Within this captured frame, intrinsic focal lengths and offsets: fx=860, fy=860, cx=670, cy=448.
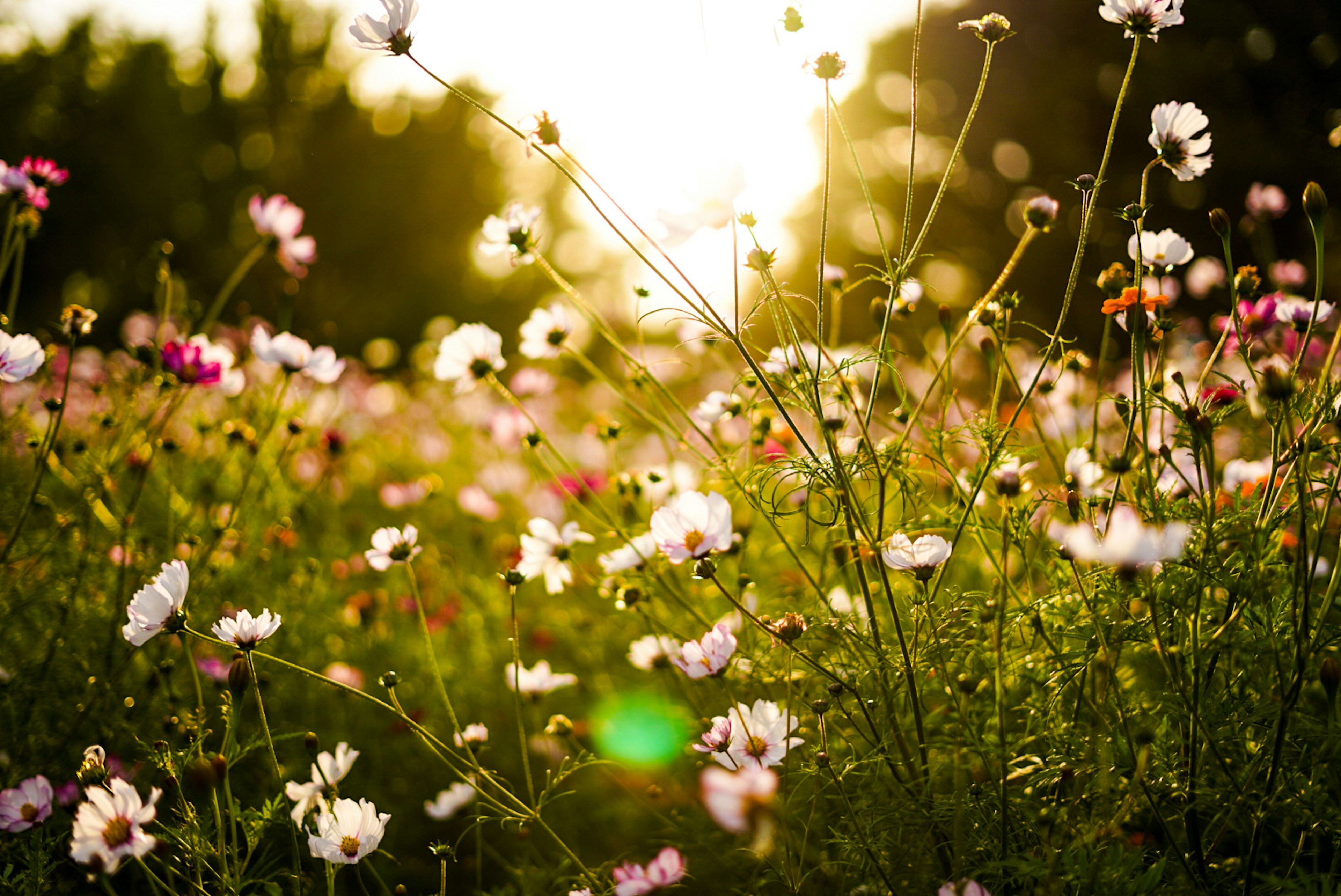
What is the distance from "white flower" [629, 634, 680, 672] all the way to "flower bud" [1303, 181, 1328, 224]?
3.35ft

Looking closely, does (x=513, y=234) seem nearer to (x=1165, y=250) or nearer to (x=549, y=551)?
(x=549, y=551)

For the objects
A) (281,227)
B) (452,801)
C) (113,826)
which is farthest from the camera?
(281,227)

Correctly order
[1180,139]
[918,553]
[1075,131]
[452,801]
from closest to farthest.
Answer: [918,553], [1180,139], [452,801], [1075,131]

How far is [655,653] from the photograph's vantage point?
4.63 feet

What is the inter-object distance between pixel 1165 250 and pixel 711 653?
0.83 meters

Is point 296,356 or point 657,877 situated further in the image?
point 296,356

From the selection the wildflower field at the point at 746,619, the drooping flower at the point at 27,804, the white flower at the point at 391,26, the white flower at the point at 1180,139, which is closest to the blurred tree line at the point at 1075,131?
the wildflower field at the point at 746,619

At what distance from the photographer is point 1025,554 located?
1.14 meters

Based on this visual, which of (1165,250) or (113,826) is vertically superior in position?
(1165,250)

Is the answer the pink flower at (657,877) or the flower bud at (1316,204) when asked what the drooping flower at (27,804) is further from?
the flower bud at (1316,204)

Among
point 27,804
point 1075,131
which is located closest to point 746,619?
point 27,804

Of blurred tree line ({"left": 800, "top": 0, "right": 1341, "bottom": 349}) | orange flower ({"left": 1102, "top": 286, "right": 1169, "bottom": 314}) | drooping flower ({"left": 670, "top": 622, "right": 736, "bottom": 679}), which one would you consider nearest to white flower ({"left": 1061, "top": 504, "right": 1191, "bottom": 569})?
orange flower ({"left": 1102, "top": 286, "right": 1169, "bottom": 314})

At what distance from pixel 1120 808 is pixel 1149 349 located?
38.6 inches

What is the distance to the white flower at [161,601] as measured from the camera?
3.36 feet
